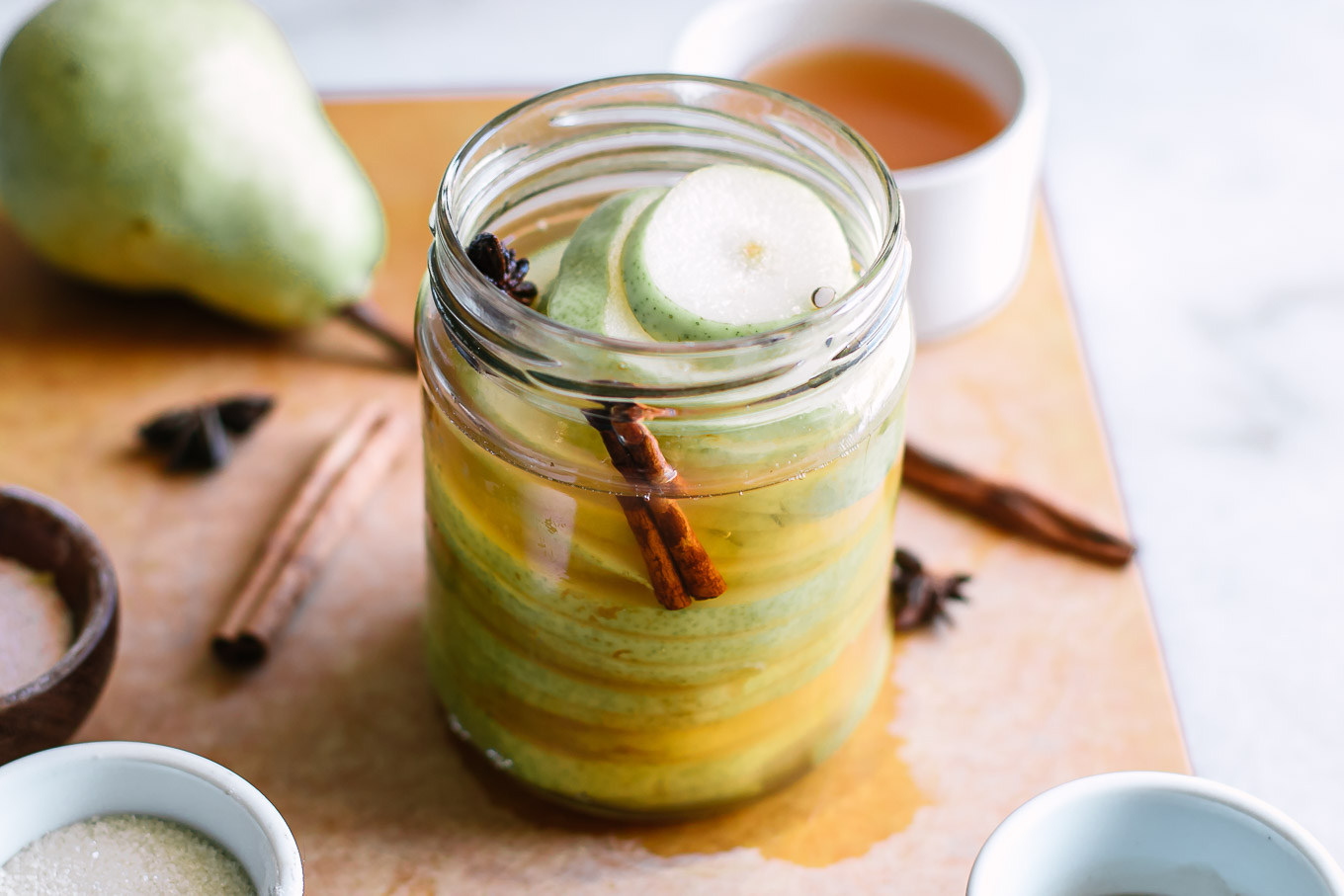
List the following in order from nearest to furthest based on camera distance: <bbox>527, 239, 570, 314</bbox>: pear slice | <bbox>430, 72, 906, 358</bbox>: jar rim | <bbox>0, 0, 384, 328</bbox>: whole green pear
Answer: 1. <bbox>430, 72, 906, 358</bbox>: jar rim
2. <bbox>527, 239, 570, 314</bbox>: pear slice
3. <bbox>0, 0, 384, 328</bbox>: whole green pear

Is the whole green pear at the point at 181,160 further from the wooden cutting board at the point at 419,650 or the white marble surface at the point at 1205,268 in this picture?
the white marble surface at the point at 1205,268

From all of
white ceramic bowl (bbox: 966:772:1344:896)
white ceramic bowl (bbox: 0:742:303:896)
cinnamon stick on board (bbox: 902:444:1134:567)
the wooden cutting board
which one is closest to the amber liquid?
the wooden cutting board

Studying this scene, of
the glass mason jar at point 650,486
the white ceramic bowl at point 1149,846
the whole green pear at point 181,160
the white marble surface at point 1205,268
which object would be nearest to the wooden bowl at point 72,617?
the glass mason jar at point 650,486

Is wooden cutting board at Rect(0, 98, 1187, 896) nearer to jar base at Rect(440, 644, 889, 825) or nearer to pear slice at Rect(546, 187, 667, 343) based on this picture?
jar base at Rect(440, 644, 889, 825)

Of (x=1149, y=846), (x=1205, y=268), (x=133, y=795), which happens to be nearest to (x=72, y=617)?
(x=133, y=795)

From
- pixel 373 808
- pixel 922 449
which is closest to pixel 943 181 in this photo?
pixel 922 449

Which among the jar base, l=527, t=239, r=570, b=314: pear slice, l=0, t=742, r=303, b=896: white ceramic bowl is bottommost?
the jar base

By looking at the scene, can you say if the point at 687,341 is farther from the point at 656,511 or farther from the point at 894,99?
the point at 894,99
